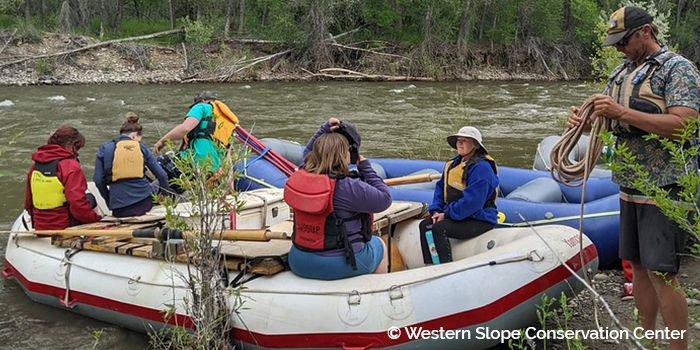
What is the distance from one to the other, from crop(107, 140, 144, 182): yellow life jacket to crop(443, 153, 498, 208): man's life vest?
2.39m

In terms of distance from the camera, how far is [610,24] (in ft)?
9.62

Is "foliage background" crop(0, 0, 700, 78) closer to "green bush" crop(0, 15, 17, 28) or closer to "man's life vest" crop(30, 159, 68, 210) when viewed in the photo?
"green bush" crop(0, 15, 17, 28)

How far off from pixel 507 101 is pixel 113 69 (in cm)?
1340

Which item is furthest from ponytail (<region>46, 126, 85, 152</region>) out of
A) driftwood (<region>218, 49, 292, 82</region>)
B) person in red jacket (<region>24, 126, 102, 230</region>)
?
driftwood (<region>218, 49, 292, 82</region>)

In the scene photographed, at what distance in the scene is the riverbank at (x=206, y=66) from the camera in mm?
21156

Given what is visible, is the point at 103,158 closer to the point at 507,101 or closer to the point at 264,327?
the point at 264,327

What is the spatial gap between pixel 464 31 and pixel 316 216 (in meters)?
26.1

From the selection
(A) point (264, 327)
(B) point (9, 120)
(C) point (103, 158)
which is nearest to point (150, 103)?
(B) point (9, 120)

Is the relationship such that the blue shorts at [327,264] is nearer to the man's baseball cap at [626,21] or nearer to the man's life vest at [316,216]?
the man's life vest at [316,216]

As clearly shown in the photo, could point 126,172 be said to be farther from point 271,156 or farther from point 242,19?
point 242,19

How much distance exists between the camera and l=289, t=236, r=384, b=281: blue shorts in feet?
11.5

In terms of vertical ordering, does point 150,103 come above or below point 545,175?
below

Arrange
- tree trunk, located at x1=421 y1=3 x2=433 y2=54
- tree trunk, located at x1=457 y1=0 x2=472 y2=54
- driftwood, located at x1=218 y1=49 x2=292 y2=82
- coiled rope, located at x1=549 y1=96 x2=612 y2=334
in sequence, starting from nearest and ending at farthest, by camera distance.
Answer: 1. coiled rope, located at x1=549 y1=96 x2=612 y2=334
2. driftwood, located at x1=218 y1=49 x2=292 y2=82
3. tree trunk, located at x1=421 y1=3 x2=433 y2=54
4. tree trunk, located at x1=457 y1=0 x2=472 y2=54

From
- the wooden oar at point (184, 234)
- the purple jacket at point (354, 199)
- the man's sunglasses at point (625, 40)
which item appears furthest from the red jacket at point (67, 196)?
the man's sunglasses at point (625, 40)
